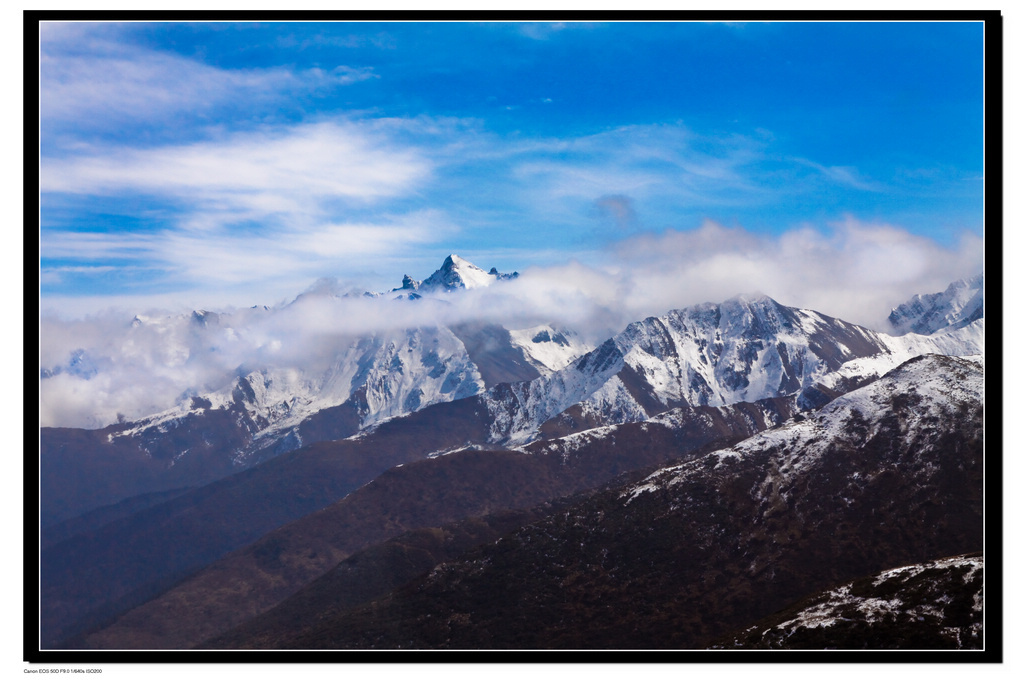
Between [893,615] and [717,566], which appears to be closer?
[893,615]

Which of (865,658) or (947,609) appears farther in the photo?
(947,609)

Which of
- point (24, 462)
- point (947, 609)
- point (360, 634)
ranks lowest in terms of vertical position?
point (360, 634)

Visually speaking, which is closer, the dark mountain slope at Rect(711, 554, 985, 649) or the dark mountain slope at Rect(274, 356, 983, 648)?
the dark mountain slope at Rect(711, 554, 985, 649)

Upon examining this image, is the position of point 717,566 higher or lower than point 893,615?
lower

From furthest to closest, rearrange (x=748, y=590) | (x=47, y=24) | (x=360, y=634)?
(x=360, y=634)
(x=748, y=590)
(x=47, y=24)

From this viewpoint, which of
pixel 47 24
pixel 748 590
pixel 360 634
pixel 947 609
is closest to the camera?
pixel 47 24

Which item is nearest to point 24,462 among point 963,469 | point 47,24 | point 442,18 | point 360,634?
point 47,24

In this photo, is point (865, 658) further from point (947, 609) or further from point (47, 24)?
point (47, 24)

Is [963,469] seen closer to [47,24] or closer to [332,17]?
[332,17]

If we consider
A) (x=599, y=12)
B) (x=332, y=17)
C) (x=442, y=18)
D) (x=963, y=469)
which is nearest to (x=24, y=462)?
(x=332, y=17)

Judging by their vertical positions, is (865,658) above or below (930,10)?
below

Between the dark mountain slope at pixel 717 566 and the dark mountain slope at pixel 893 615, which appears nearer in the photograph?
the dark mountain slope at pixel 893 615
